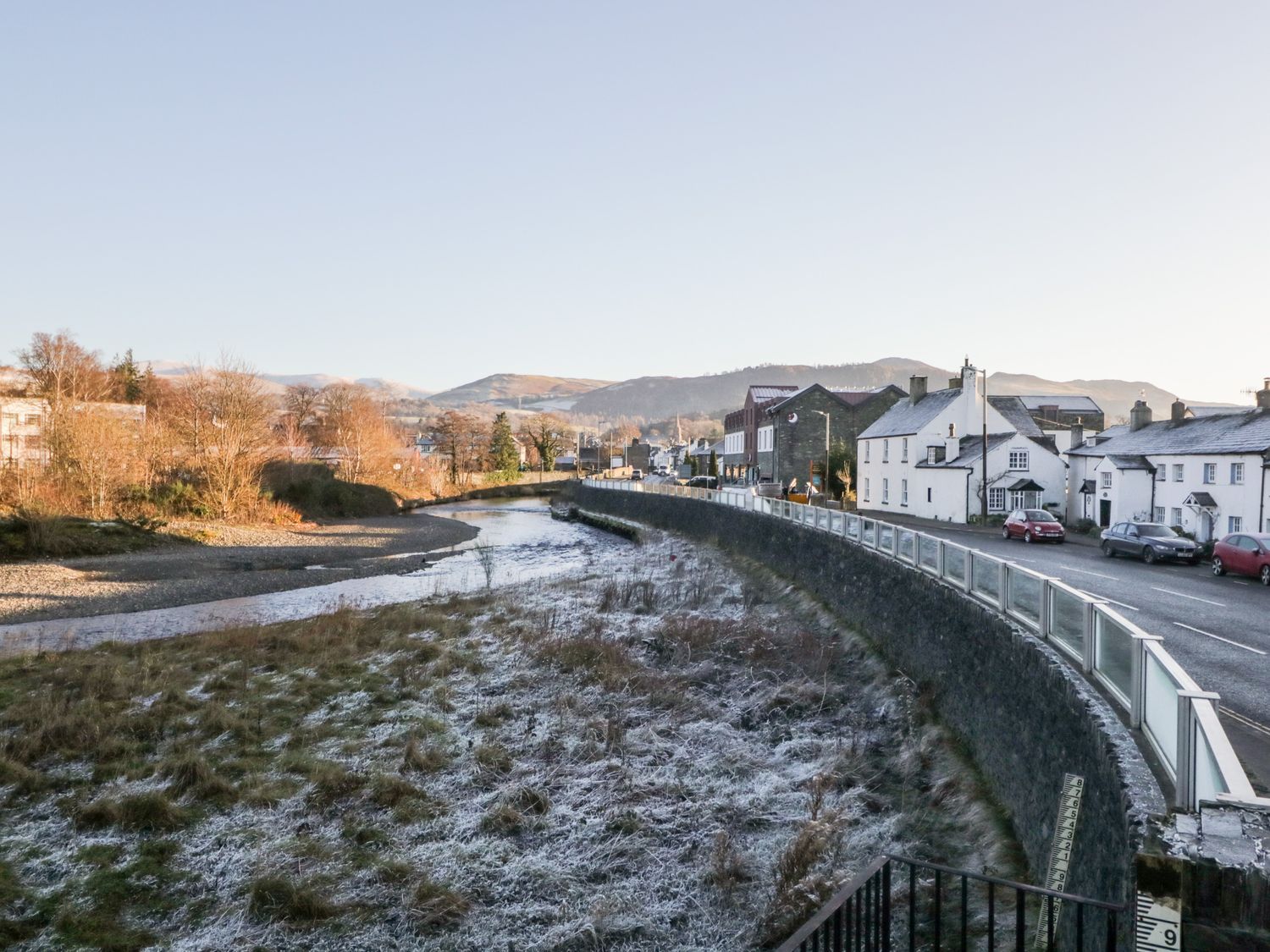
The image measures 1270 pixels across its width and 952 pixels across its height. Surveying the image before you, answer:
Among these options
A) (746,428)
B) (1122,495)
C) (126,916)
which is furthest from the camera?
(746,428)

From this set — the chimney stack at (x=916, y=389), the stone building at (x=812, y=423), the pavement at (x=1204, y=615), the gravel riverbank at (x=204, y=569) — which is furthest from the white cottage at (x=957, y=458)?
the gravel riverbank at (x=204, y=569)

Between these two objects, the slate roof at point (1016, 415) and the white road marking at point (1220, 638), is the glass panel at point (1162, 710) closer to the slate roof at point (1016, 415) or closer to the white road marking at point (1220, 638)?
the white road marking at point (1220, 638)

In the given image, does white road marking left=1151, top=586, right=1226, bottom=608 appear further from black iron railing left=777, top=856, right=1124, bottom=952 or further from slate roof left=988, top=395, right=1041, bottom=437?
slate roof left=988, top=395, right=1041, bottom=437

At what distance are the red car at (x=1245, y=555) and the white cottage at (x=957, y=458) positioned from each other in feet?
62.7

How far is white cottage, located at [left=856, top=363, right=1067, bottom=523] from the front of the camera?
147 feet

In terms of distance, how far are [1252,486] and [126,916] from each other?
35.4 metres

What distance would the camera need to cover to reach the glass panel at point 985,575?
11297 millimetres

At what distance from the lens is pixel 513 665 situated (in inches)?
710

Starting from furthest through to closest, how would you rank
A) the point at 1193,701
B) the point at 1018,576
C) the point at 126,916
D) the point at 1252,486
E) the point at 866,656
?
the point at 1252,486 < the point at 866,656 < the point at 1018,576 < the point at 126,916 < the point at 1193,701

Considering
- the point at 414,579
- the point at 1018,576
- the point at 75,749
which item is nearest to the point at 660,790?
the point at 1018,576

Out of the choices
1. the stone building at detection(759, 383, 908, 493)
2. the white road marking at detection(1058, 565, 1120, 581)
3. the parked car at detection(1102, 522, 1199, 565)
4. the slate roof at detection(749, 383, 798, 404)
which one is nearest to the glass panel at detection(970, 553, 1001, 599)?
the white road marking at detection(1058, 565, 1120, 581)

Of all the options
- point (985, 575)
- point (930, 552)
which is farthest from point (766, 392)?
point (985, 575)

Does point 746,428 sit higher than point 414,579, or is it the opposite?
point 746,428

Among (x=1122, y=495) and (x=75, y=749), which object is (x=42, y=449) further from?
(x=1122, y=495)
